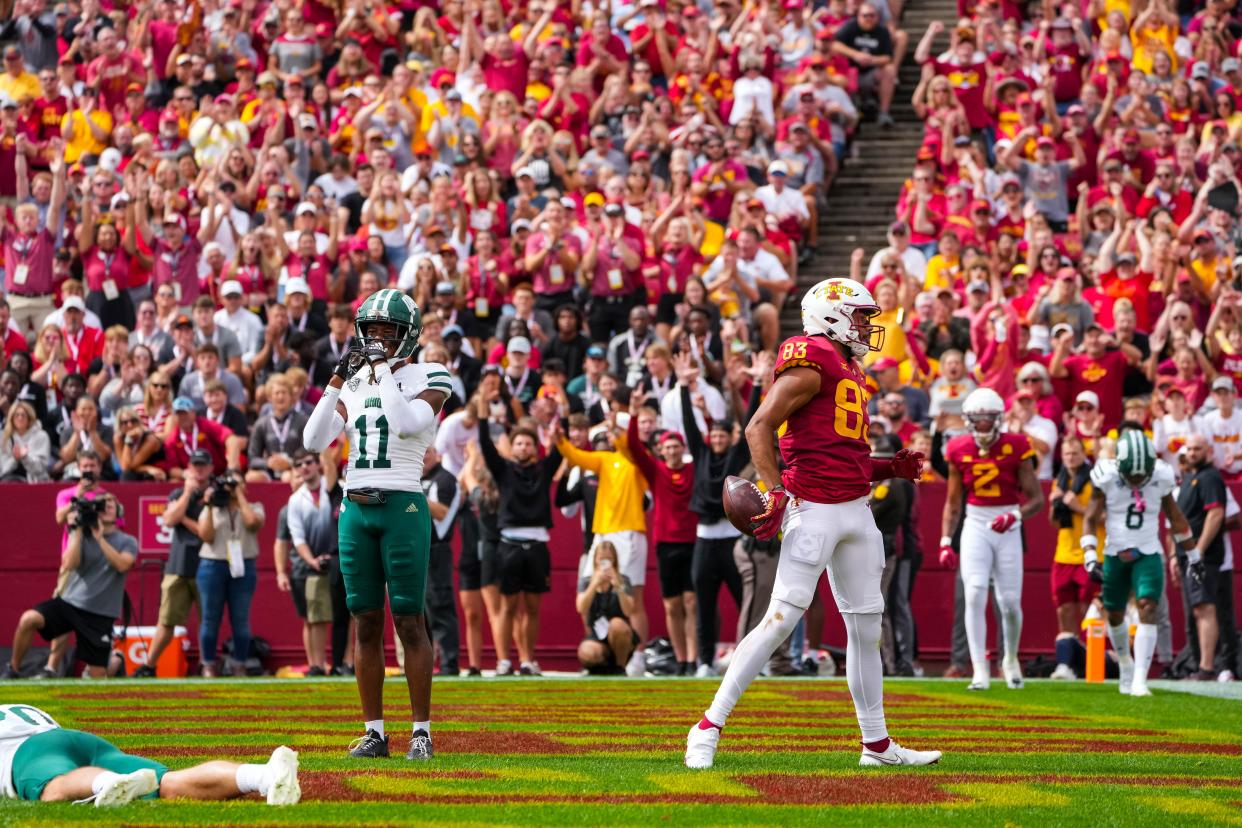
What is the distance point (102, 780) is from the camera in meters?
6.43

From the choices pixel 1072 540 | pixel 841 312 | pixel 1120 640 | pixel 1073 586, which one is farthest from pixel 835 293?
pixel 1073 586

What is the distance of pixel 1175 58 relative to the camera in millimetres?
22203

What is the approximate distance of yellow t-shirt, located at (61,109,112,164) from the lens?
22.8m

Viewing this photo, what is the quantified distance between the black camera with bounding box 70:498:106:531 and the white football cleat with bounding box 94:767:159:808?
33.5ft

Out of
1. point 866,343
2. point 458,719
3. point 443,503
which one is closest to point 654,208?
point 443,503

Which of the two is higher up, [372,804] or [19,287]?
[19,287]

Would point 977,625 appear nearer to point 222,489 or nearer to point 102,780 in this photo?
point 222,489

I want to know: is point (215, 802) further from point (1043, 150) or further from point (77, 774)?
point (1043, 150)

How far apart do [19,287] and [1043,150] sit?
11.2 meters

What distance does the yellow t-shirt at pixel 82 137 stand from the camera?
22.8 metres

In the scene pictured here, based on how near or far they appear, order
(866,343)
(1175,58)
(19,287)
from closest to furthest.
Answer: (866,343)
(19,287)
(1175,58)

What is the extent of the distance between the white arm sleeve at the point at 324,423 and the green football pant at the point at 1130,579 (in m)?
7.60

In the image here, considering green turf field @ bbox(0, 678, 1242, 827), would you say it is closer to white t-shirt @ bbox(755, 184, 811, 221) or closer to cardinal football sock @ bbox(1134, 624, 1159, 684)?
cardinal football sock @ bbox(1134, 624, 1159, 684)

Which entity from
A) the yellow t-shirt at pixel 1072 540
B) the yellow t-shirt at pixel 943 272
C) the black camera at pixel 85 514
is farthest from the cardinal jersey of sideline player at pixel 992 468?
the black camera at pixel 85 514
